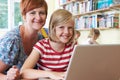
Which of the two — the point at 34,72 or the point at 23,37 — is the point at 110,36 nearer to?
the point at 23,37

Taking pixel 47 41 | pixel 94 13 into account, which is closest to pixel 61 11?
pixel 47 41

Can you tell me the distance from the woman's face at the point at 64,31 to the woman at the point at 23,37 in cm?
18

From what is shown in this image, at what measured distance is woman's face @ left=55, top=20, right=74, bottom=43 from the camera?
52.9 inches

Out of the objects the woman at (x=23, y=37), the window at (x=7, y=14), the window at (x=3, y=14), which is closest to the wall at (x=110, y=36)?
the woman at (x=23, y=37)

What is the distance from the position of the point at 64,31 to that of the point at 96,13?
2.86m

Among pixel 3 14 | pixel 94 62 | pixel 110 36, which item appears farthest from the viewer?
pixel 3 14

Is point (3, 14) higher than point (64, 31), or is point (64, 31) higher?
point (3, 14)

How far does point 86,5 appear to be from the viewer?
4.32 metres

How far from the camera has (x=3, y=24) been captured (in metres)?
5.97

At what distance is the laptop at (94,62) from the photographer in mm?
913

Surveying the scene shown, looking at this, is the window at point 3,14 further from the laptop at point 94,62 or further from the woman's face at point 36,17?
the laptop at point 94,62

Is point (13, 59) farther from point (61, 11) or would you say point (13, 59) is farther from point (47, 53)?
point (61, 11)

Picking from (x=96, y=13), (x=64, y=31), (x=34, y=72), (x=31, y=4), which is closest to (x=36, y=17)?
(x=31, y=4)

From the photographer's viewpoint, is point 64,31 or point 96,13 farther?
point 96,13
